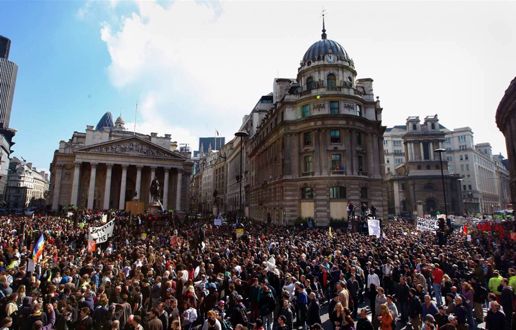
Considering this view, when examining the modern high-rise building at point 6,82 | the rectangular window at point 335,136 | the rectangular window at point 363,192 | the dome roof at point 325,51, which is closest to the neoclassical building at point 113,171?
the dome roof at point 325,51

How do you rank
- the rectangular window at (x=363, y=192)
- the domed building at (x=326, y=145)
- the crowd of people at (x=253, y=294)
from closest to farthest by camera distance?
the crowd of people at (x=253, y=294), the domed building at (x=326, y=145), the rectangular window at (x=363, y=192)

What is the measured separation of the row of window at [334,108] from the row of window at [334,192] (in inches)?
367

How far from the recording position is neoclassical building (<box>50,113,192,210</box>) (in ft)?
203

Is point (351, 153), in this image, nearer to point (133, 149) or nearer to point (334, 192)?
point (334, 192)

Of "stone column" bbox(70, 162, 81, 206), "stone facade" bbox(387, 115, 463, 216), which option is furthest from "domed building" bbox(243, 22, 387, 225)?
"stone column" bbox(70, 162, 81, 206)

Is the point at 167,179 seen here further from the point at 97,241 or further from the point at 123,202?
the point at 97,241

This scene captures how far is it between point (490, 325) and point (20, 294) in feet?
44.0

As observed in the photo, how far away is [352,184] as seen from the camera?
124ft

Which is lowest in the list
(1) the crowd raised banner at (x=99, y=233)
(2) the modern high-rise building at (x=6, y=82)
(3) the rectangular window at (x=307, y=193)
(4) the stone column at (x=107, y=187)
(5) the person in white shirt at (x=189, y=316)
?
(5) the person in white shirt at (x=189, y=316)

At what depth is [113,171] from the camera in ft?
224

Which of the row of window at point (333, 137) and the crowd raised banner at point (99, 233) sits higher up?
the row of window at point (333, 137)

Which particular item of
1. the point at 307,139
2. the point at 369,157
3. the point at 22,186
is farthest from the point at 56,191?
the point at 22,186

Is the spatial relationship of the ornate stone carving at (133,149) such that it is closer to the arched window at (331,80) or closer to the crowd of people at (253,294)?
the arched window at (331,80)

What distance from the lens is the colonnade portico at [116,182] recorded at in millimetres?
61250
